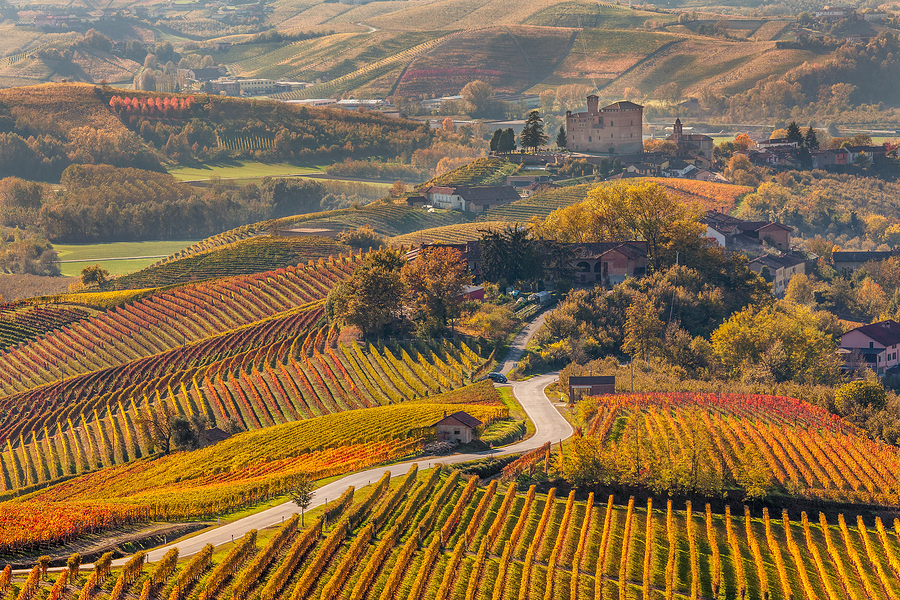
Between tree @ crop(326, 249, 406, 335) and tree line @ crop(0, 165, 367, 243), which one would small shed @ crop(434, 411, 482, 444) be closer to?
tree @ crop(326, 249, 406, 335)

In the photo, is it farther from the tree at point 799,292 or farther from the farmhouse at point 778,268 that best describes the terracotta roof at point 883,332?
the farmhouse at point 778,268

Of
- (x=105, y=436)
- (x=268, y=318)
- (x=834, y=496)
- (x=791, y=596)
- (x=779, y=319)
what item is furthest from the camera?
A: (x=268, y=318)

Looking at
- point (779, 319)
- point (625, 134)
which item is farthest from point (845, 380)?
point (625, 134)

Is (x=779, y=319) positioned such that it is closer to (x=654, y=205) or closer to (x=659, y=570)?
(x=654, y=205)

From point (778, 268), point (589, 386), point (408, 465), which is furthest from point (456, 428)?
point (778, 268)

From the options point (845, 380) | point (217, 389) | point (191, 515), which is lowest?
point (845, 380)

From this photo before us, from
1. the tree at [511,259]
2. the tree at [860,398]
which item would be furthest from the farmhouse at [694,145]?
the tree at [860,398]
